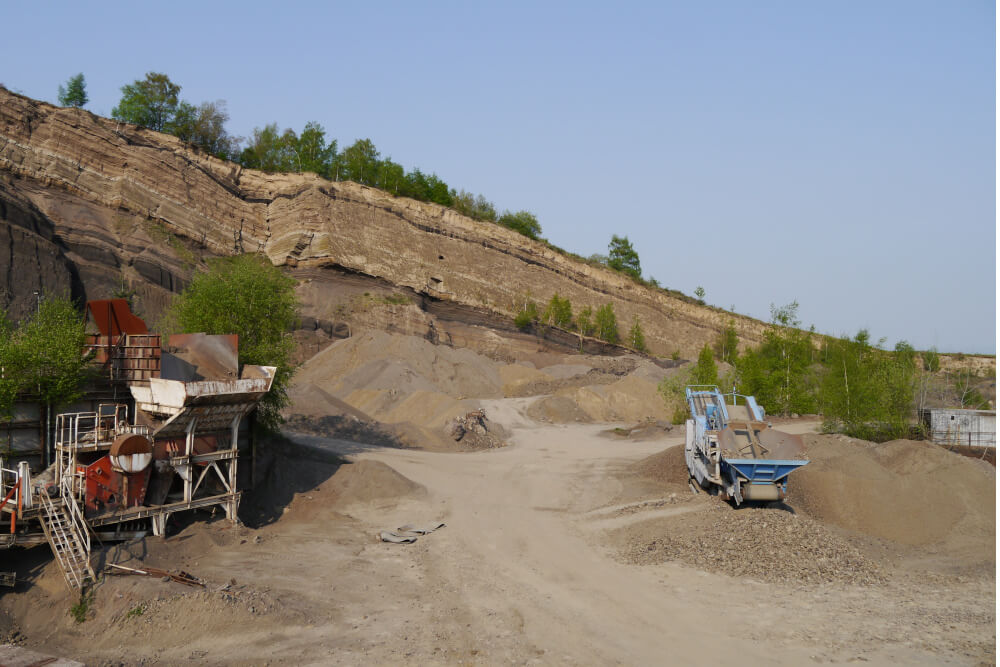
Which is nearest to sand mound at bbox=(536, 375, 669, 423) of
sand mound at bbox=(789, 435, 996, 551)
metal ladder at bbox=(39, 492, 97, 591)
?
sand mound at bbox=(789, 435, 996, 551)

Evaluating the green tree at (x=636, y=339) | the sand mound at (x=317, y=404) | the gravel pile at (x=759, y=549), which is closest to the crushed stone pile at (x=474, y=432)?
the sand mound at (x=317, y=404)

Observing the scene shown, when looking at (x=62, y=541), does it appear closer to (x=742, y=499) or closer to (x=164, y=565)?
(x=164, y=565)

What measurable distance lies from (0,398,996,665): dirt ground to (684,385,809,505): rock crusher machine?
72 cm

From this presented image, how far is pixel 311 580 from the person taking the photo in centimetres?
1261

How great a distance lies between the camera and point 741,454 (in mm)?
17078

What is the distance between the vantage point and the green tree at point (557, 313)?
68.6 metres

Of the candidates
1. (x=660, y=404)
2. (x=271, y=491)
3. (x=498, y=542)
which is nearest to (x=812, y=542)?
(x=498, y=542)

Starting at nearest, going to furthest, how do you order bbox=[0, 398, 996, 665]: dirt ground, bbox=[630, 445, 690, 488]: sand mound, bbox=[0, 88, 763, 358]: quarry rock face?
bbox=[0, 398, 996, 665]: dirt ground, bbox=[630, 445, 690, 488]: sand mound, bbox=[0, 88, 763, 358]: quarry rock face

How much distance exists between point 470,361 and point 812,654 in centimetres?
4213

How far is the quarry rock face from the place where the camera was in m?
43.3

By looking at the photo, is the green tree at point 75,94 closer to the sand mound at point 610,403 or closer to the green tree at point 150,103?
the green tree at point 150,103

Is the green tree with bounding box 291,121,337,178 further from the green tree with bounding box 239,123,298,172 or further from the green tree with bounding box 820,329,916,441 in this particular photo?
the green tree with bounding box 820,329,916,441

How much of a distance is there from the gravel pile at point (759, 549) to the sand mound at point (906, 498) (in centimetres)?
359

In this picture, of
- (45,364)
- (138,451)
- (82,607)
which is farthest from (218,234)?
(82,607)
